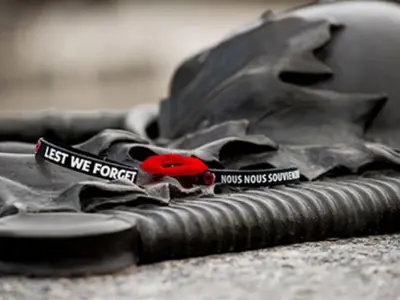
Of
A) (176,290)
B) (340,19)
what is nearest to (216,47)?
(340,19)

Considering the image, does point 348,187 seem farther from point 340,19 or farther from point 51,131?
point 51,131

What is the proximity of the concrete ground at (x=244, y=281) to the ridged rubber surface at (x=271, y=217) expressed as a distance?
0.02 metres

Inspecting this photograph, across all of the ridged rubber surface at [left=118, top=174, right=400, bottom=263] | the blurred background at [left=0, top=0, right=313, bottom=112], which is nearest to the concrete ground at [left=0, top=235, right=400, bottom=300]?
the ridged rubber surface at [left=118, top=174, right=400, bottom=263]

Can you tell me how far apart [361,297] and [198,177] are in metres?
0.28

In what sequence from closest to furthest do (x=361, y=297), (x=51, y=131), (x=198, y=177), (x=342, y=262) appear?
(x=361, y=297), (x=342, y=262), (x=198, y=177), (x=51, y=131)

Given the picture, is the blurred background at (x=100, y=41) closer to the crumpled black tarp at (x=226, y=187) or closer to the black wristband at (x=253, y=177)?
the crumpled black tarp at (x=226, y=187)

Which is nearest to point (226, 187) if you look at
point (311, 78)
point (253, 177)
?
point (253, 177)

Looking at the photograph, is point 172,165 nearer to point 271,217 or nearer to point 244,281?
point 271,217

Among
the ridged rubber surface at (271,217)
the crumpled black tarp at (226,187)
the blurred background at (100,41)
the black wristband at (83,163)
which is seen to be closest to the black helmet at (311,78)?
the crumpled black tarp at (226,187)

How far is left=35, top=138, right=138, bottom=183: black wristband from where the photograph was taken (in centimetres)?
81

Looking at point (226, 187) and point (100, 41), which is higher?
point (226, 187)

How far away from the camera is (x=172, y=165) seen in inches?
33.7

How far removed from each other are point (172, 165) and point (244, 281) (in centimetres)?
22

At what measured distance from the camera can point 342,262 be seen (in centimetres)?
73
